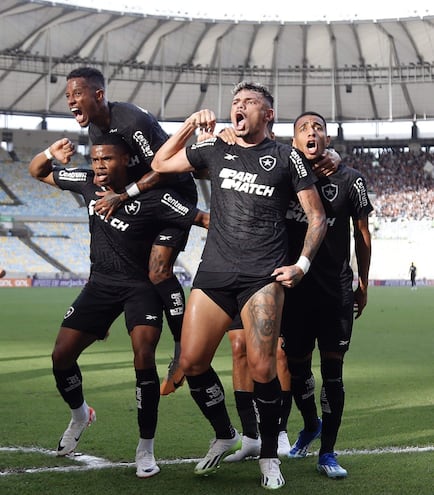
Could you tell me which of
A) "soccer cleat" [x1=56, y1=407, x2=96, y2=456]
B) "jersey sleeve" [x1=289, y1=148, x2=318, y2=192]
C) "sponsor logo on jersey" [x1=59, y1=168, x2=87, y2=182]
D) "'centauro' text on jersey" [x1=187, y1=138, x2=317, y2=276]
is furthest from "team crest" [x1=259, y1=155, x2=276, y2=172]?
"soccer cleat" [x1=56, y1=407, x2=96, y2=456]

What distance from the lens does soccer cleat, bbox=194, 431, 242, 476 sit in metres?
5.30

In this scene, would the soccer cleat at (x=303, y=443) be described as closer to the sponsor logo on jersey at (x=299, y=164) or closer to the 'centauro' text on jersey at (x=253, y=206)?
the 'centauro' text on jersey at (x=253, y=206)

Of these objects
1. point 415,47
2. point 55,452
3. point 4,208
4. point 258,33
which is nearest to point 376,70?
point 415,47

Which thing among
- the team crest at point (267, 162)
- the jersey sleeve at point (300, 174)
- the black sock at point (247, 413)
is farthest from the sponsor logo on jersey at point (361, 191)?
the black sock at point (247, 413)

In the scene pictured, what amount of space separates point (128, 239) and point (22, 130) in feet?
165

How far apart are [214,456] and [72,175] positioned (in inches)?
96.5

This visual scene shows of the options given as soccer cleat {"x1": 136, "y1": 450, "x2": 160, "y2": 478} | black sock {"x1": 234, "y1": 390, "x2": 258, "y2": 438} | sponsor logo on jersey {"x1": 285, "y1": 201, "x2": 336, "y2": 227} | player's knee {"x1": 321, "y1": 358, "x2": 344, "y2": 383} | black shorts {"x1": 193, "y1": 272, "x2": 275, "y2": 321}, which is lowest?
soccer cleat {"x1": 136, "y1": 450, "x2": 160, "y2": 478}

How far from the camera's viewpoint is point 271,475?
16.5 feet

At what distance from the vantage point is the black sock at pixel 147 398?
5.67 meters

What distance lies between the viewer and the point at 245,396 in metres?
6.10

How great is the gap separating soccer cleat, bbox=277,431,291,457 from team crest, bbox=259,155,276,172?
207 cm

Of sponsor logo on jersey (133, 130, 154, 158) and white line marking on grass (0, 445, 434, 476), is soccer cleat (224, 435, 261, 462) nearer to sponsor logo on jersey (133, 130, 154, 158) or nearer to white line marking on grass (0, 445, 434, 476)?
white line marking on grass (0, 445, 434, 476)

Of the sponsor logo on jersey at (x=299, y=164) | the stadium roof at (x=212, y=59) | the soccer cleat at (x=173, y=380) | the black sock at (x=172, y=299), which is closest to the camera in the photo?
the sponsor logo on jersey at (x=299, y=164)

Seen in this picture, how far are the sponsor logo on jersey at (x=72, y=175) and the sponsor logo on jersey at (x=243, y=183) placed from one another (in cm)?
145
